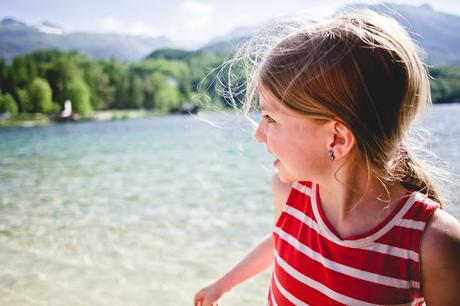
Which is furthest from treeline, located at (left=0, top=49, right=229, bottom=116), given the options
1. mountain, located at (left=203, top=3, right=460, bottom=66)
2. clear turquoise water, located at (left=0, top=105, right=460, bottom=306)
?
mountain, located at (left=203, top=3, right=460, bottom=66)

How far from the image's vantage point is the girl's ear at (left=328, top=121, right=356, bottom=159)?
1.18m

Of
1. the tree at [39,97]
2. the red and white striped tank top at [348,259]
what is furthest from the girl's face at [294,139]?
the tree at [39,97]

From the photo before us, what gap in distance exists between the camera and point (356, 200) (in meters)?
1.30

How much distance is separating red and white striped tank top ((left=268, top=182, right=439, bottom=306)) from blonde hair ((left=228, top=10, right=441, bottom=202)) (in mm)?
193

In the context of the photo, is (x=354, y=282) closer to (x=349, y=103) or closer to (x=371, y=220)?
(x=371, y=220)

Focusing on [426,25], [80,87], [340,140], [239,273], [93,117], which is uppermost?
[426,25]

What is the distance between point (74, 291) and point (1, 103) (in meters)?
66.2

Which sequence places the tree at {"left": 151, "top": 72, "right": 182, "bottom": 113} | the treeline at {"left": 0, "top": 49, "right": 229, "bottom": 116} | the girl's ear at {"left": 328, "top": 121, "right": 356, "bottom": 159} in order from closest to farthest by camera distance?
1. the girl's ear at {"left": 328, "top": 121, "right": 356, "bottom": 159}
2. the treeline at {"left": 0, "top": 49, "right": 229, "bottom": 116}
3. the tree at {"left": 151, "top": 72, "right": 182, "bottom": 113}

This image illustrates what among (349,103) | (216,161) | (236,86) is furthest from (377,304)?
(216,161)

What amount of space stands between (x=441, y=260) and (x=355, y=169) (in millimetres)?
382

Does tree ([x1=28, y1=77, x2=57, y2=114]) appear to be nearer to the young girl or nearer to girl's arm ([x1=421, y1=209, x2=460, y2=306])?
the young girl

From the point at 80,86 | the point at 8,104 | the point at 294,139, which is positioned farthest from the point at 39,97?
the point at 294,139

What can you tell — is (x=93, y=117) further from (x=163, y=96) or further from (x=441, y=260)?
(x=441, y=260)

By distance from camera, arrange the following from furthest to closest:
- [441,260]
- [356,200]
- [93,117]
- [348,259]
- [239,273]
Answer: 1. [93,117]
2. [239,273]
3. [356,200]
4. [348,259]
5. [441,260]
